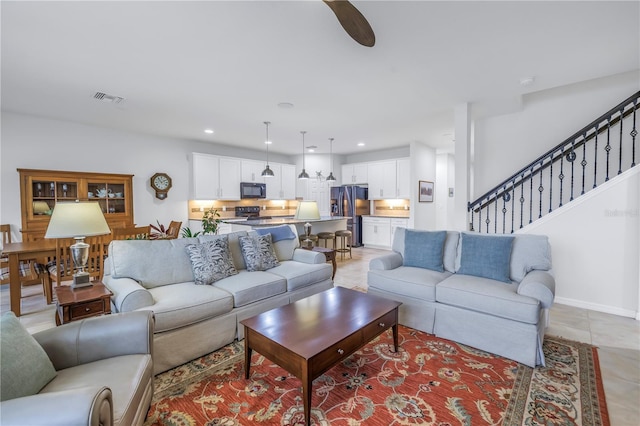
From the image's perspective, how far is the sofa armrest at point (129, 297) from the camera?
217cm

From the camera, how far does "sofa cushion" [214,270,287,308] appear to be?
2689 millimetres

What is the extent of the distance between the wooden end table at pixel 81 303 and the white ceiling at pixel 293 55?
6.77ft

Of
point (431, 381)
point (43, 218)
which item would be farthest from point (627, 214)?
point (43, 218)

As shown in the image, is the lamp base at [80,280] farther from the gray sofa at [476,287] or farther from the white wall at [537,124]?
the white wall at [537,124]

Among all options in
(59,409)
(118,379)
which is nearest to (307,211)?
(118,379)

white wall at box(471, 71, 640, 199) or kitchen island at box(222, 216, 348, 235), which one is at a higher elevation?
white wall at box(471, 71, 640, 199)

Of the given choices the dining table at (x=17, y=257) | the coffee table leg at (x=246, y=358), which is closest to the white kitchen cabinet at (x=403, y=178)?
the coffee table leg at (x=246, y=358)

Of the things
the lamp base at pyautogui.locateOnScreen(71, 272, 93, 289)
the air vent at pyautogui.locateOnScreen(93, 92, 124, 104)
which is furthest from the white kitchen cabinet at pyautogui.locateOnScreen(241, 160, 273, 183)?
the lamp base at pyautogui.locateOnScreen(71, 272, 93, 289)

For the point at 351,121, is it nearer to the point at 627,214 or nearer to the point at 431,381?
the point at 627,214

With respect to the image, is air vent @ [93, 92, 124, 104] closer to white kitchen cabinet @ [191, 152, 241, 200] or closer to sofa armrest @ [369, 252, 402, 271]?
white kitchen cabinet @ [191, 152, 241, 200]

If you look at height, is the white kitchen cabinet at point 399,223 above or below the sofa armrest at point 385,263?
above

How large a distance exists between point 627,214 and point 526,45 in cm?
224

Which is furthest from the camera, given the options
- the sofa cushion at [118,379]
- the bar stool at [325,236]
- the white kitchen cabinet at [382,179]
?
the white kitchen cabinet at [382,179]

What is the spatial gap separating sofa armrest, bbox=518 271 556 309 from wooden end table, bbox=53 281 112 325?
3299 millimetres
